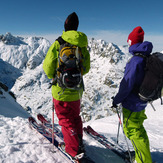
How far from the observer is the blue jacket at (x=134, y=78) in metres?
3.30

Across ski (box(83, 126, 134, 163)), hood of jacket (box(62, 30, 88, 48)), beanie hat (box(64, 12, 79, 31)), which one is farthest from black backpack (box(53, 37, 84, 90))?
ski (box(83, 126, 134, 163))

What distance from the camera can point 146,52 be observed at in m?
3.37

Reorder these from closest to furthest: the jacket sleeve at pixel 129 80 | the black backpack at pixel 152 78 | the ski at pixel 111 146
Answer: the black backpack at pixel 152 78, the jacket sleeve at pixel 129 80, the ski at pixel 111 146

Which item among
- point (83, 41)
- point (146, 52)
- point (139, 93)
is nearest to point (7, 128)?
point (83, 41)

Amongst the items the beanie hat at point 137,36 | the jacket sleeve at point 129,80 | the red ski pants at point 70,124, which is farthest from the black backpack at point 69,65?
the beanie hat at point 137,36

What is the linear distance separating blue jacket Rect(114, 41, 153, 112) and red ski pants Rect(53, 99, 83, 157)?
4.12ft

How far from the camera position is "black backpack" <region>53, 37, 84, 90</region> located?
3594 millimetres

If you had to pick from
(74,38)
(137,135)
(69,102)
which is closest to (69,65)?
(74,38)

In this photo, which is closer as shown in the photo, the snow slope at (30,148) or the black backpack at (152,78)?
the black backpack at (152,78)

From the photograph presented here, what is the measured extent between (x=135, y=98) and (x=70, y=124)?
1.80 meters

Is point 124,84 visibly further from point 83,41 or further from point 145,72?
point 83,41

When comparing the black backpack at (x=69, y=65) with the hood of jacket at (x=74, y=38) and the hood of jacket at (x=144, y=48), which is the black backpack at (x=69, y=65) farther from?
the hood of jacket at (x=144, y=48)

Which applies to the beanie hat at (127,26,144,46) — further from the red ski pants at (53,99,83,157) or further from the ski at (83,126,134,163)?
the ski at (83,126,134,163)

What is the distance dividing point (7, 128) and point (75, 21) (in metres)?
4.57
